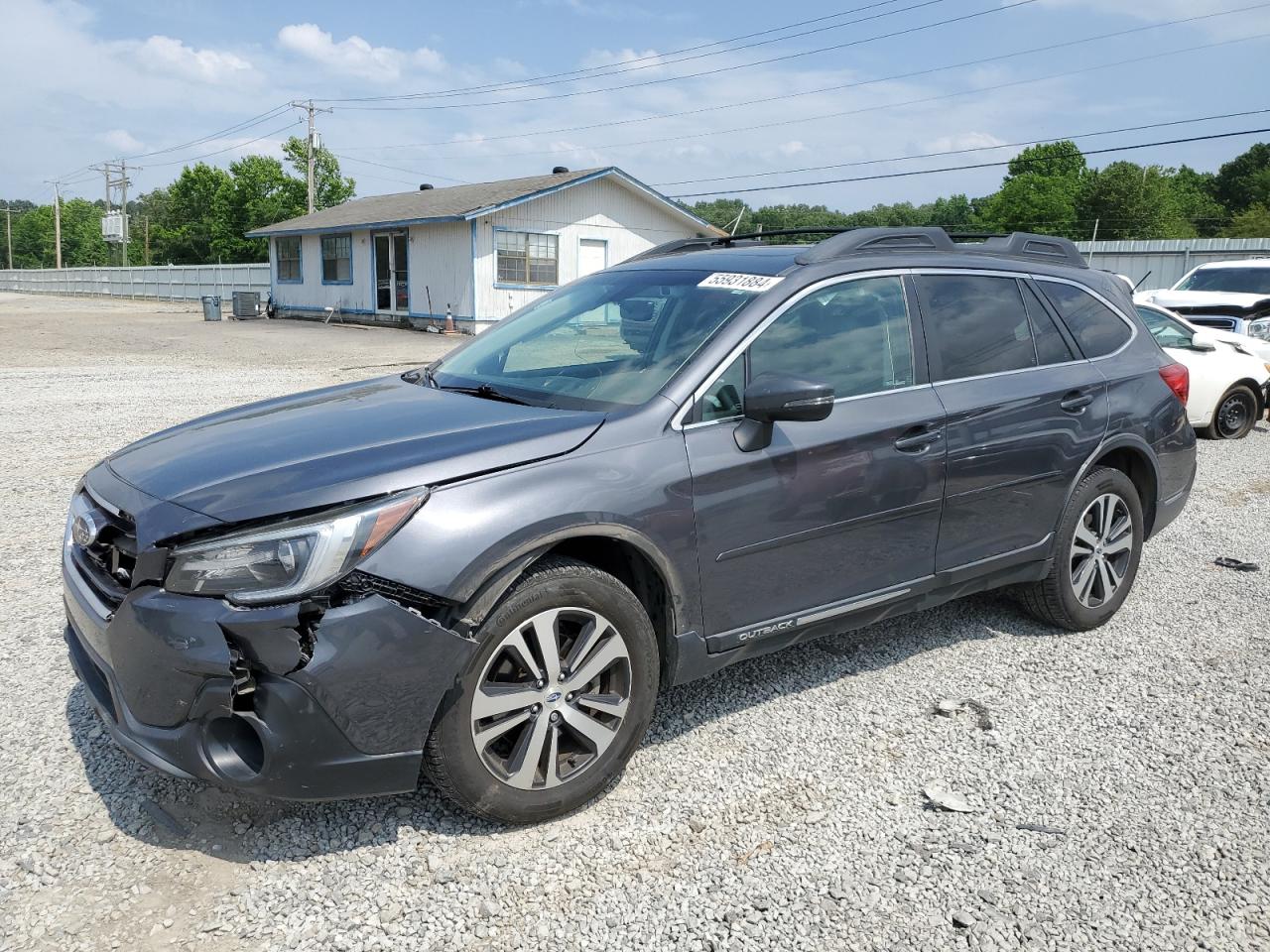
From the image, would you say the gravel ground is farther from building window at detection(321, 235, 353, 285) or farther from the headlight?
building window at detection(321, 235, 353, 285)

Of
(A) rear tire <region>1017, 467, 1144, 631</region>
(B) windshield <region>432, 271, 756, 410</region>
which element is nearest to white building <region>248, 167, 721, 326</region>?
(B) windshield <region>432, 271, 756, 410</region>

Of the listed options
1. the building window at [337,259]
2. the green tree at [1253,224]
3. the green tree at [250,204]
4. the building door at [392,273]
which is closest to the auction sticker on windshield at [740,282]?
the building door at [392,273]

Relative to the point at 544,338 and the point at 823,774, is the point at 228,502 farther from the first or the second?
the point at 823,774

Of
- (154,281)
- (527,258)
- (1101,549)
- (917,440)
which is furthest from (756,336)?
(154,281)

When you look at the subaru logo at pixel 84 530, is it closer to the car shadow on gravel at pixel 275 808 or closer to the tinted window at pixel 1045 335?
the car shadow on gravel at pixel 275 808

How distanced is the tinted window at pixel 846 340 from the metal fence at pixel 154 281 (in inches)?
1465

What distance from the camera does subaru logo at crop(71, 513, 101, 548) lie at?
10.2ft

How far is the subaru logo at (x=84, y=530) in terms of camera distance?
10.2 ft

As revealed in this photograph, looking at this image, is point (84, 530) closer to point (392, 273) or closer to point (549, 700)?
point (549, 700)

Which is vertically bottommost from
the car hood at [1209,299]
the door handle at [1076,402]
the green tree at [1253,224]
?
the door handle at [1076,402]

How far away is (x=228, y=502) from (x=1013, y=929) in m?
2.42

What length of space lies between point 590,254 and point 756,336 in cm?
2650

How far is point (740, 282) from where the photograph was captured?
3.88 m

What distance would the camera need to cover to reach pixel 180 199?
83812mm
